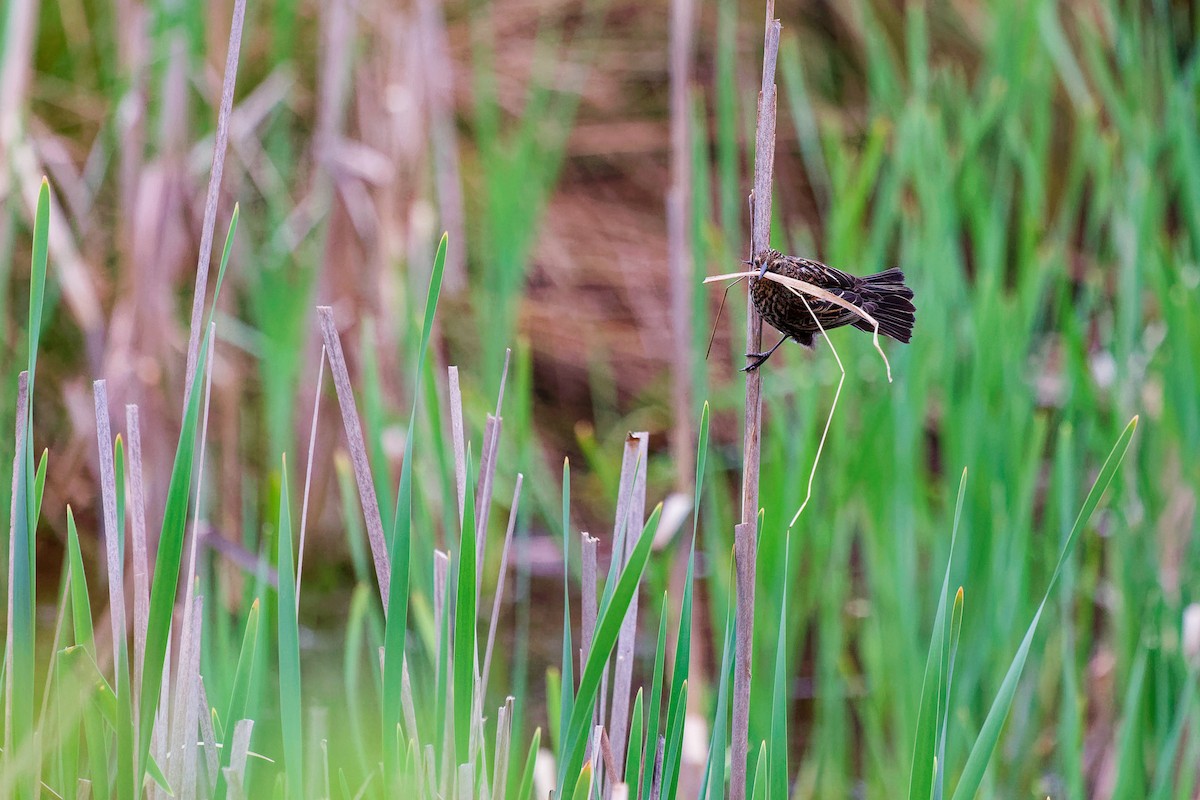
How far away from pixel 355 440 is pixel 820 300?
37 centimetres

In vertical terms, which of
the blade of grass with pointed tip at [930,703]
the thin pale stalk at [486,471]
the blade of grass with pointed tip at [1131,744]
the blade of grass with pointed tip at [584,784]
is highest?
the thin pale stalk at [486,471]

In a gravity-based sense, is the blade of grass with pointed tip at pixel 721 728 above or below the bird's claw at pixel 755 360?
below

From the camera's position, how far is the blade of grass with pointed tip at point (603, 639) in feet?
2.20

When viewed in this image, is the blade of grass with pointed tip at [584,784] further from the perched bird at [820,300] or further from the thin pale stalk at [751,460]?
the perched bird at [820,300]

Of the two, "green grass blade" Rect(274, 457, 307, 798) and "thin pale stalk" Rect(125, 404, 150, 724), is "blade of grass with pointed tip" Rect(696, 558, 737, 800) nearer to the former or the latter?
"green grass blade" Rect(274, 457, 307, 798)

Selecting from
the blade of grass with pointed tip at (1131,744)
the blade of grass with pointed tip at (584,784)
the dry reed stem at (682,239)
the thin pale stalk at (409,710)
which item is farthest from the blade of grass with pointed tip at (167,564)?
the blade of grass with pointed tip at (1131,744)

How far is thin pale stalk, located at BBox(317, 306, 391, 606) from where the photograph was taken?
2.41 feet

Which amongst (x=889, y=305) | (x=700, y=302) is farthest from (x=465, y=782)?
(x=700, y=302)

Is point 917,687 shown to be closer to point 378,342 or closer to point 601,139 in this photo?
point 378,342

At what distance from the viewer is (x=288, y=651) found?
722 millimetres

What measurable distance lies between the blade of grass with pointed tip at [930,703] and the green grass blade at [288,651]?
0.39m

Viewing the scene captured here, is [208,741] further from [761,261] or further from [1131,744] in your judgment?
[1131,744]

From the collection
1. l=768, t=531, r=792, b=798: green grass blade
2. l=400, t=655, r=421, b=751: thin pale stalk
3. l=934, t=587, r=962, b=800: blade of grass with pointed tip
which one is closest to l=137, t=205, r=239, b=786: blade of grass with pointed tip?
l=400, t=655, r=421, b=751: thin pale stalk

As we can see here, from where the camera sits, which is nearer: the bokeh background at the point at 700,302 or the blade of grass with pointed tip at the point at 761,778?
the blade of grass with pointed tip at the point at 761,778
